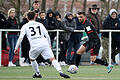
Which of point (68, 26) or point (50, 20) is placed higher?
point (50, 20)

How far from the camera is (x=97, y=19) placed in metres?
17.4

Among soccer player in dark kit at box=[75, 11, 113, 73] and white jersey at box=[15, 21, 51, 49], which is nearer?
white jersey at box=[15, 21, 51, 49]

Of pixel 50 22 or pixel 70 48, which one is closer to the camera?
pixel 50 22

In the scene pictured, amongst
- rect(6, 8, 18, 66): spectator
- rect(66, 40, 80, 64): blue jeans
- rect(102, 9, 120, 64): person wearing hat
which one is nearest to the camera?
rect(6, 8, 18, 66): spectator

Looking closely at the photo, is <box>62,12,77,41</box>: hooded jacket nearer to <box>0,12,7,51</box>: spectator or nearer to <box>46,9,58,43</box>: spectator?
<box>46,9,58,43</box>: spectator

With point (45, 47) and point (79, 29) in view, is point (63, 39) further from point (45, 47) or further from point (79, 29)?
point (45, 47)

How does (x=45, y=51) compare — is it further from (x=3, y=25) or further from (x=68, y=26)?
(x=68, y=26)

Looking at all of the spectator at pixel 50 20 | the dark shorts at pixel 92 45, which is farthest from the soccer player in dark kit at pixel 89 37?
the spectator at pixel 50 20

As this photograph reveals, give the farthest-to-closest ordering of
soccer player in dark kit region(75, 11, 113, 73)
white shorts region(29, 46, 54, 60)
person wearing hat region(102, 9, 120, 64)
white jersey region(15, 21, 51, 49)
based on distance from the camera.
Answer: person wearing hat region(102, 9, 120, 64) → soccer player in dark kit region(75, 11, 113, 73) → white jersey region(15, 21, 51, 49) → white shorts region(29, 46, 54, 60)

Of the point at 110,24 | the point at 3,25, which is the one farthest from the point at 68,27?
the point at 3,25

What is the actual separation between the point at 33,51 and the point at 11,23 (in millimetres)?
6275

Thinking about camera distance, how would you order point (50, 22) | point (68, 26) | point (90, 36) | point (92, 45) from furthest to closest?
point (68, 26)
point (50, 22)
point (92, 45)
point (90, 36)

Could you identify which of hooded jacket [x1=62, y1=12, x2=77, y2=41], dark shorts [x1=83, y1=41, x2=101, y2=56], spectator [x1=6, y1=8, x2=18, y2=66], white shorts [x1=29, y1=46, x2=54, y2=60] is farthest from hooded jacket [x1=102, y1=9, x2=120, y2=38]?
white shorts [x1=29, y1=46, x2=54, y2=60]

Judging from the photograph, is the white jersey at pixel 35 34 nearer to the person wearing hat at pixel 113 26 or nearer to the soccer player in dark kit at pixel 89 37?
the soccer player in dark kit at pixel 89 37
